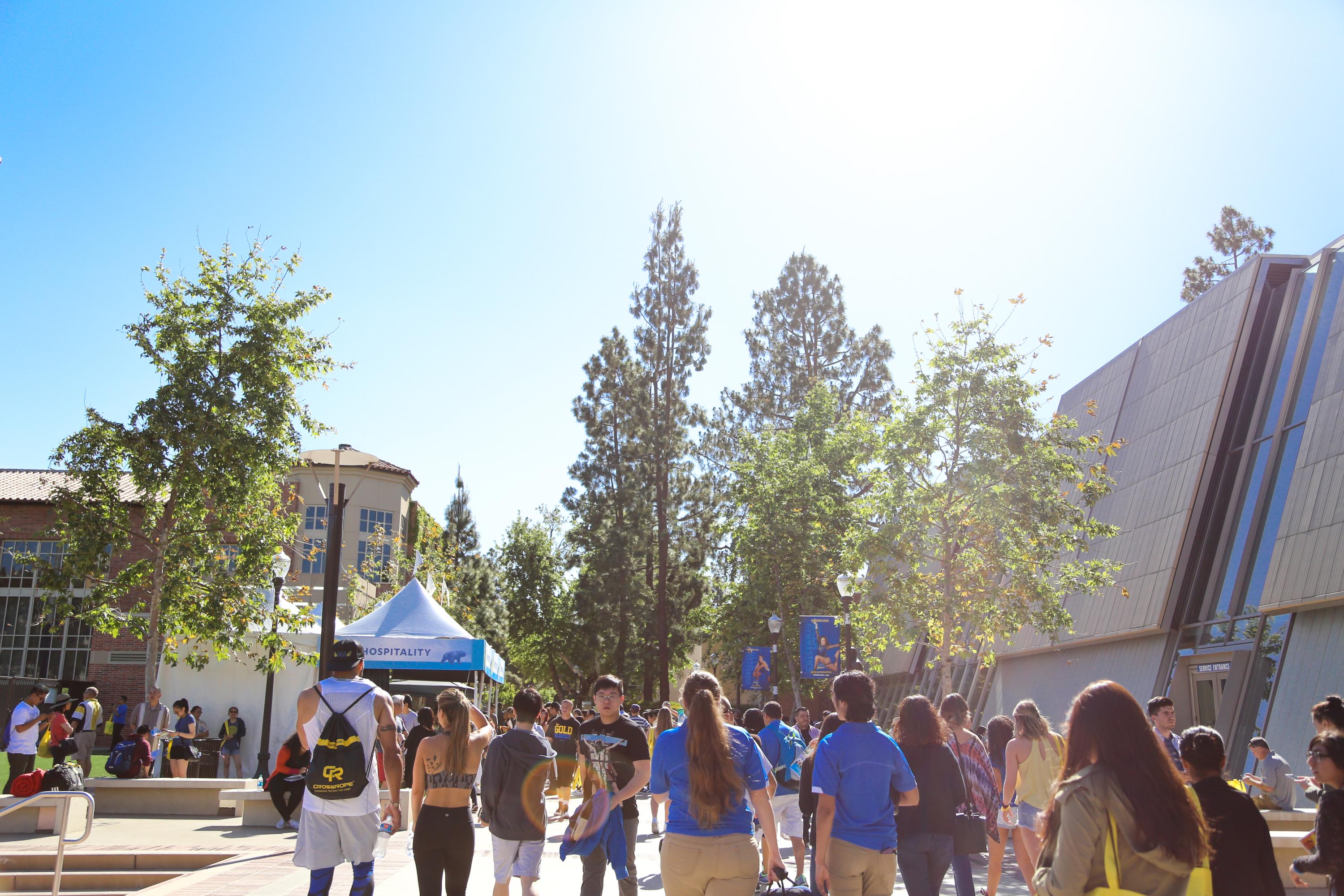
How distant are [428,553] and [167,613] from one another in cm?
2927

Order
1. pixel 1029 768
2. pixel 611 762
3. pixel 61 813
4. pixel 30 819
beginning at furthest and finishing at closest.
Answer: pixel 30 819
pixel 61 813
pixel 1029 768
pixel 611 762

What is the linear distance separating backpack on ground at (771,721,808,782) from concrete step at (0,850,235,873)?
617cm

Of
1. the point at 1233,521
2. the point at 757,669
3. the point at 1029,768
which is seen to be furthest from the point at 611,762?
the point at 757,669

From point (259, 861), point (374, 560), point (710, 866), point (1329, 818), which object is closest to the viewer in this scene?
point (1329, 818)

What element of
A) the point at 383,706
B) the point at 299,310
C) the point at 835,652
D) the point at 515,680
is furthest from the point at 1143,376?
the point at 515,680

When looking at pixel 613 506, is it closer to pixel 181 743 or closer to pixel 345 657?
pixel 181 743

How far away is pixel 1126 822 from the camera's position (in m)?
3.31

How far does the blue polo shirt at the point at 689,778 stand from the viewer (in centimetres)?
540

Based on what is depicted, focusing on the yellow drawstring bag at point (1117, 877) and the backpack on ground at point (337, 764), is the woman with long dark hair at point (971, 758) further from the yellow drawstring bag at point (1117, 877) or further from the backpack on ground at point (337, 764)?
the yellow drawstring bag at point (1117, 877)

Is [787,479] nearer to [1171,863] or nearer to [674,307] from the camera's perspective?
[674,307]

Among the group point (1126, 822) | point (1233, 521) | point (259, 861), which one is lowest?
point (1126, 822)

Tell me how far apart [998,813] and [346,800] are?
5.53 m

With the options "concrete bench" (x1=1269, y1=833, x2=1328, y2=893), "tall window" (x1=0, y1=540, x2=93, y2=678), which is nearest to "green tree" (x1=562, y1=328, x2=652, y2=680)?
"tall window" (x1=0, y1=540, x2=93, y2=678)

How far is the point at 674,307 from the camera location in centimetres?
4547
